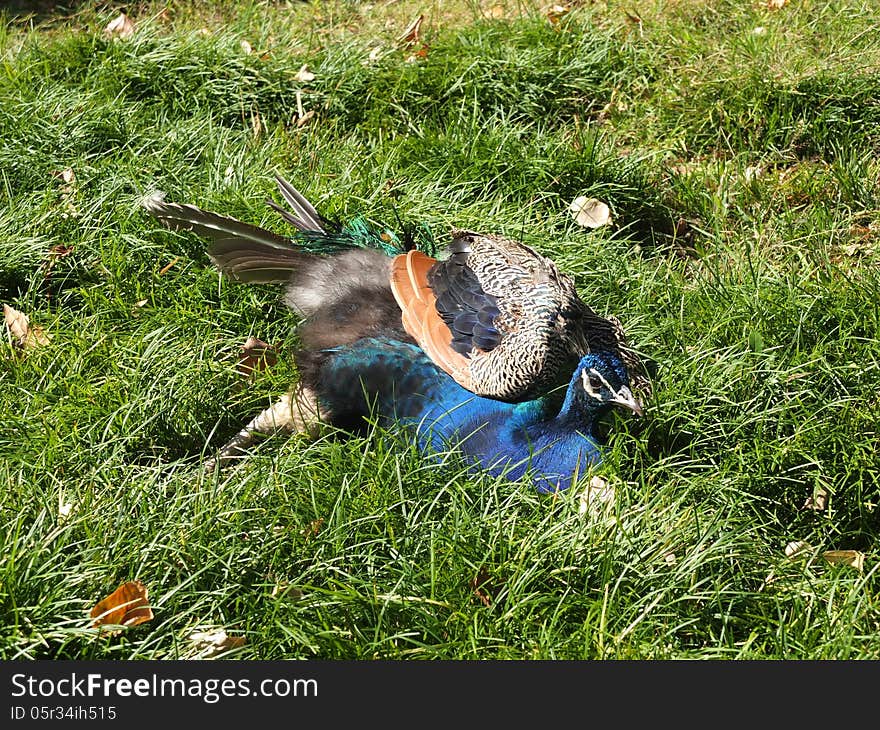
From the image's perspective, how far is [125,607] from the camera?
254 centimetres

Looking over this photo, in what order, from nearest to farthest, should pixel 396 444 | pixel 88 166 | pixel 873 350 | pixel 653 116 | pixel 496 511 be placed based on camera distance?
pixel 496 511, pixel 396 444, pixel 873 350, pixel 88 166, pixel 653 116

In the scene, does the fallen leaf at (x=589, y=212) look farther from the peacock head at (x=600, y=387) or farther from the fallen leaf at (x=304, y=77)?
the fallen leaf at (x=304, y=77)

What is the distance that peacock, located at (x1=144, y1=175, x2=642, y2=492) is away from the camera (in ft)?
10.4

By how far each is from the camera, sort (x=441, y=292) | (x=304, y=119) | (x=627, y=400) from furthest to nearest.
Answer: (x=304, y=119) < (x=441, y=292) < (x=627, y=400)

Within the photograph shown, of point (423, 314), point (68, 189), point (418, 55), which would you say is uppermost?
point (418, 55)

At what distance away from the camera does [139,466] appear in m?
3.15

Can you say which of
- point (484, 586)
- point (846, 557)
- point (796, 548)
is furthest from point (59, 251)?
point (846, 557)

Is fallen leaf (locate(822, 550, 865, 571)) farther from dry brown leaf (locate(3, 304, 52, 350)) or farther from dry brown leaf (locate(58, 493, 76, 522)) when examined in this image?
dry brown leaf (locate(3, 304, 52, 350))

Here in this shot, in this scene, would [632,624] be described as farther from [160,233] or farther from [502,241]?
[160,233]

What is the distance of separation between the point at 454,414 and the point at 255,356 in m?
0.85

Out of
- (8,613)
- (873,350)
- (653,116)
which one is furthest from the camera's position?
(653,116)

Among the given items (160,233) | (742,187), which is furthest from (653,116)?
(160,233)

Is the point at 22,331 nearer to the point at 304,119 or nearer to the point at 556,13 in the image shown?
the point at 304,119

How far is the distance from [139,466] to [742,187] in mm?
2731
